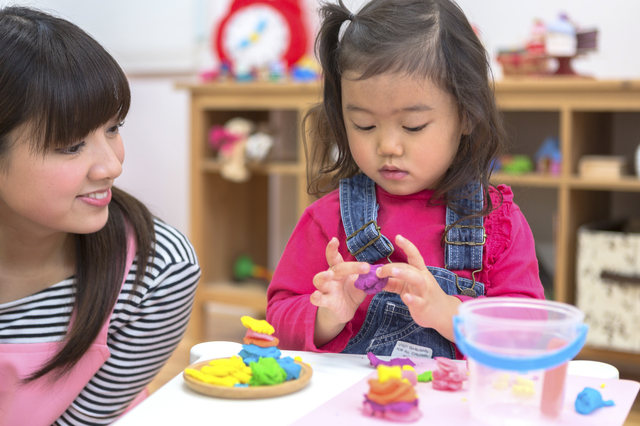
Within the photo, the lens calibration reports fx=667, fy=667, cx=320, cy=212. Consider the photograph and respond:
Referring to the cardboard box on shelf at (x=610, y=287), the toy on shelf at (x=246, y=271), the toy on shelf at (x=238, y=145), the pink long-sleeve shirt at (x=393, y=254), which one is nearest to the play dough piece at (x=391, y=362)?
the pink long-sleeve shirt at (x=393, y=254)

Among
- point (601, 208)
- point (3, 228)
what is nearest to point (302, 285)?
point (3, 228)

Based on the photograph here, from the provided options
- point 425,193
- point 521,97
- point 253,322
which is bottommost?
point 253,322

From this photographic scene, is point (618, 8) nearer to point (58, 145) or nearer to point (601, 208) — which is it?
point (601, 208)

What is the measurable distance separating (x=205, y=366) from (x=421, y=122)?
14.6 inches

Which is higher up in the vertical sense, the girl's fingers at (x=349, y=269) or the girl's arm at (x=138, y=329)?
the girl's fingers at (x=349, y=269)

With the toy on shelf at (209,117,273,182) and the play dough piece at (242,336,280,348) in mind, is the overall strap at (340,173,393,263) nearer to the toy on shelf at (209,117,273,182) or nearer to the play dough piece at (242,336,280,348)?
the play dough piece at (242,336,280,348)

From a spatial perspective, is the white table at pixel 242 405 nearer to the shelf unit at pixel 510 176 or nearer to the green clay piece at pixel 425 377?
the green clay piece at pixel 425 377

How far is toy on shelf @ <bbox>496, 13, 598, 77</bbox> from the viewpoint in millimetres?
1825

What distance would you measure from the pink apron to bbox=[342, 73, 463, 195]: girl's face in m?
0.43

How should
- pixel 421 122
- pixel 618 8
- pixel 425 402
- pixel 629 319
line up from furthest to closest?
pixel 618 8 → pixel 629 319 → pixel 421 122 → pixel 425 402

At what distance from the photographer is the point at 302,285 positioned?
87 centimetres

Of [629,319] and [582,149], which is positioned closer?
[629,319]

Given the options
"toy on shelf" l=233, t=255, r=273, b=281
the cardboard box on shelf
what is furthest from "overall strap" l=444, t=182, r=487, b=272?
"toy on shelf" l=233, t=255, r=273, b=281

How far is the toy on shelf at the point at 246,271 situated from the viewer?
2525mm
